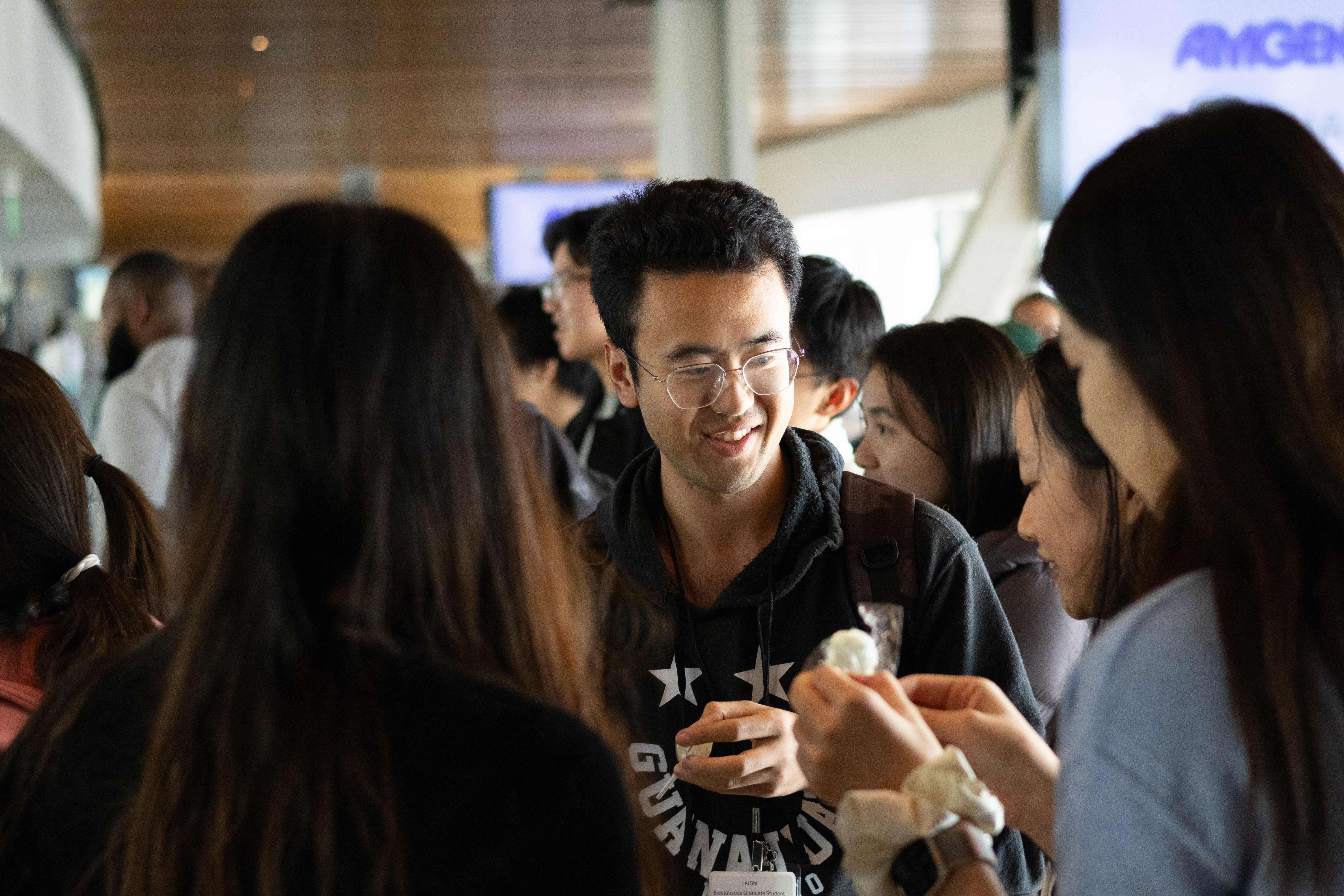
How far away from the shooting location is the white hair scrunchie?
1780mm

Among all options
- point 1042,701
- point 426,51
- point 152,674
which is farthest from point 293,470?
point 426,51

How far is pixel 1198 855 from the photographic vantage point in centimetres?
98

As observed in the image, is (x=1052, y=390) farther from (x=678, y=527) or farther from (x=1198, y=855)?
(x=1198, y=855)

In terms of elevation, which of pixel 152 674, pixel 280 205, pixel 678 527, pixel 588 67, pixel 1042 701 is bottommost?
pixel 1042 701

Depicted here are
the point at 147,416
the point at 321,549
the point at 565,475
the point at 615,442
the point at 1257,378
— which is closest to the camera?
the point at 1257,378

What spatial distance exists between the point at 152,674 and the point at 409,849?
0.98 ft

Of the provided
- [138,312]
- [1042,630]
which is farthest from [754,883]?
[138,312]

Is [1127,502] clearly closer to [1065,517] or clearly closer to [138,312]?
[1065,517]

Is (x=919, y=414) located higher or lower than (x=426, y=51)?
lower

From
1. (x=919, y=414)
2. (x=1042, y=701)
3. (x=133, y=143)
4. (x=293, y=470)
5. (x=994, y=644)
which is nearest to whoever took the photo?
(x=293, y=470)

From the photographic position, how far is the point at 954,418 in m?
2.78

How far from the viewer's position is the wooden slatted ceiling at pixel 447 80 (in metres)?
7.93

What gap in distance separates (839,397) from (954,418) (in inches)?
17.2

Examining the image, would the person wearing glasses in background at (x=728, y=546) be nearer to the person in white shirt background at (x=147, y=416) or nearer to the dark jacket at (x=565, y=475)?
the dark jacket at (x=565, y=475)
